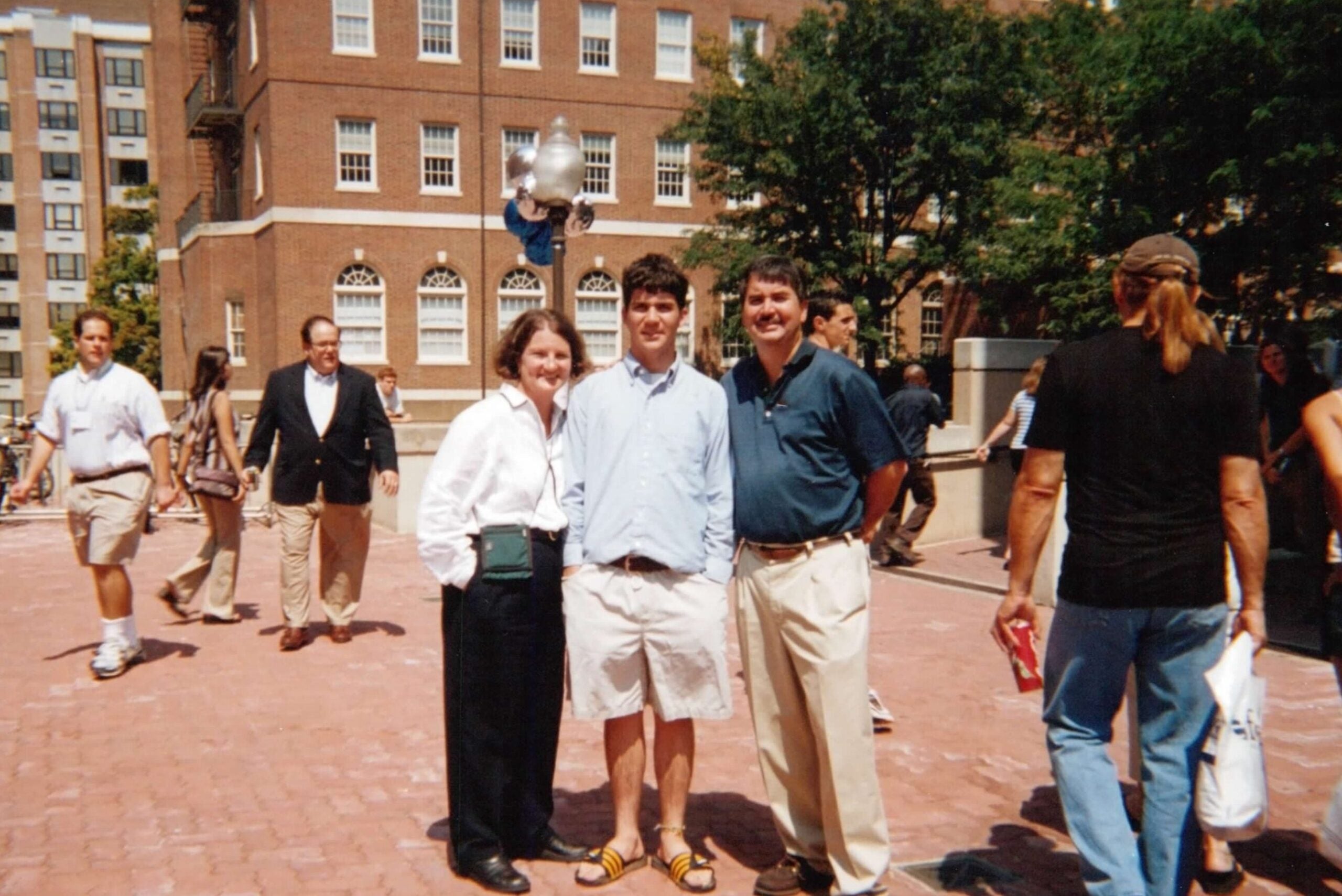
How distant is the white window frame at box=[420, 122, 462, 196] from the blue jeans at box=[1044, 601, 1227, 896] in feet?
108

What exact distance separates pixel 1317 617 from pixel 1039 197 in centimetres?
1164

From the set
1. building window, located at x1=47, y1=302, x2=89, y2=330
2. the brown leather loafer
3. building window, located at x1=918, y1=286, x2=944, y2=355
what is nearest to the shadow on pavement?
the brown leather loafer

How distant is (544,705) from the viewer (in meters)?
4.59

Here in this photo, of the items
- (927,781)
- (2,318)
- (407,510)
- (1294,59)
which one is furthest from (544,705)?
(2,318)

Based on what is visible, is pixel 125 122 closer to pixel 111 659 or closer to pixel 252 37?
pixel 252 37

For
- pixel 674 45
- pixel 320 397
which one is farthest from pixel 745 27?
pixel 320 397

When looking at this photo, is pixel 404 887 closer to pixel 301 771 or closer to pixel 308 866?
pixel 308 866

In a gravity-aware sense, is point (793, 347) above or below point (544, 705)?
above

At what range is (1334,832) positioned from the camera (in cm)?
400

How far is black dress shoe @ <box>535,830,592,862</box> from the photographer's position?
15.1 ft

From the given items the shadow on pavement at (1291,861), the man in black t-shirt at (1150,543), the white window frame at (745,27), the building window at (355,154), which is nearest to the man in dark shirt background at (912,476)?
the shadow on pavement at (1291,861)

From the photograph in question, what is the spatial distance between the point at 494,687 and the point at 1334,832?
2.77 m

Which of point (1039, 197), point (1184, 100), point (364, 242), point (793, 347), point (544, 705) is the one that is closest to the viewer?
point (793, 347)

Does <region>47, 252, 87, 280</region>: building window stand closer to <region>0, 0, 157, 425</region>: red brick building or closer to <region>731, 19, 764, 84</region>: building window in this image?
<region>0, 0, 157, 425</region>: red brick building
